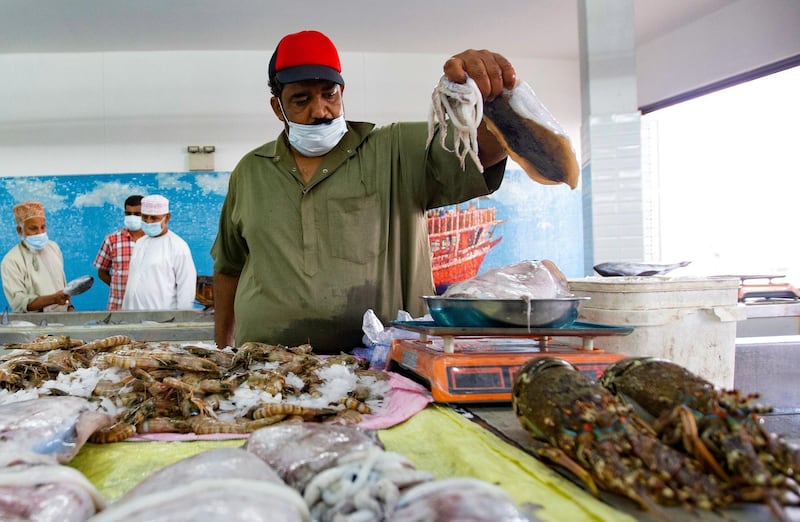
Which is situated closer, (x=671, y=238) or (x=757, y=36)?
(x=757, y=36)

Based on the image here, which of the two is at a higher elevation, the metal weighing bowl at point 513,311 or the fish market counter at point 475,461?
the metal weighing bowl at point 513,311

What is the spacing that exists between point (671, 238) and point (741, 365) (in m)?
5.74

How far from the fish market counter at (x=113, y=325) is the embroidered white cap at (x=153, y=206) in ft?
8.81

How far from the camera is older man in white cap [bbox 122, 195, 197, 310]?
7.19 metres

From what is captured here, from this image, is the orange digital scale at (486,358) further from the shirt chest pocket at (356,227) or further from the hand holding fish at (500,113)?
the shirt chest pocket at (356,227)

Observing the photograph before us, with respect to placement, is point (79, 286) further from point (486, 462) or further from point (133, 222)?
point (486, 462)

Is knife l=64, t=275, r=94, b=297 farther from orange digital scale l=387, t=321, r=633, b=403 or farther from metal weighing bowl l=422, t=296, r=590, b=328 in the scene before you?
metal weighing bowl l=422, t=296, r=590, b=328

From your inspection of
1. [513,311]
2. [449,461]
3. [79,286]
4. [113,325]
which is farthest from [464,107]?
[79,286]

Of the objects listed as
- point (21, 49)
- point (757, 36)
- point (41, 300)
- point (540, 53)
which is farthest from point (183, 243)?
point (757, 36)

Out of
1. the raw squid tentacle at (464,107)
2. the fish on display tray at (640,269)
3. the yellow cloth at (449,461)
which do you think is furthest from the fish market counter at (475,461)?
the fish on display tray at (640,269)

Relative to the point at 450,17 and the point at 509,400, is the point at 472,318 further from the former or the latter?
the point at 450,17

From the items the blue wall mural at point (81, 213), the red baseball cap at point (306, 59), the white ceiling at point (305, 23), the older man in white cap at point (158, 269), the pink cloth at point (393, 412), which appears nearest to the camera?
the pink cloth at point (393, 412)

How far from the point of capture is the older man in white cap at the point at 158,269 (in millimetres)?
7188

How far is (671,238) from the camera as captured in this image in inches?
315
